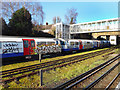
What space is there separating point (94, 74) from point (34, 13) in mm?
24170

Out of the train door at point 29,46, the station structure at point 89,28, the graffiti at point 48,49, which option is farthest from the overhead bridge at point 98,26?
the train door at point 29,46

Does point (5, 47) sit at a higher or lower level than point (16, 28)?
lower

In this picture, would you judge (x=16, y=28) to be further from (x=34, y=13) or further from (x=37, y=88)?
(x=37, y=88)

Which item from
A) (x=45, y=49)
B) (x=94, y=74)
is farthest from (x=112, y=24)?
(x=94, y=74)

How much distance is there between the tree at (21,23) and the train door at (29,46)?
1236 cm

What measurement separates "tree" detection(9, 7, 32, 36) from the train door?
12.4 metres

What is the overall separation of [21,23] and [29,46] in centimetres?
1407

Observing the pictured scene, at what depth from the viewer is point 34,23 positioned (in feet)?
87.8

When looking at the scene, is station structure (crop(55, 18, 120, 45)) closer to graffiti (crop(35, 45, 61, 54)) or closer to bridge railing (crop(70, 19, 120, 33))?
bridge railing (crop(70, 19, 120, 33))

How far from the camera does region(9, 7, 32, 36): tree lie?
23.2m

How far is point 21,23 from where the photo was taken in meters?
24.1

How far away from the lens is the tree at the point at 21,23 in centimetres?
2325

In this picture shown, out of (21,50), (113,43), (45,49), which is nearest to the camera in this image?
(21,50)

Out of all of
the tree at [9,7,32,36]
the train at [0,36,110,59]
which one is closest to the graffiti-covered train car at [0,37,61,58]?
the train at [0,36,110,59]
